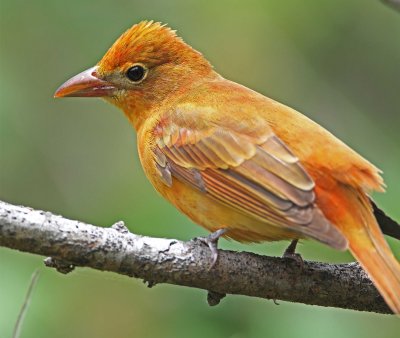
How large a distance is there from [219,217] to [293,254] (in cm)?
40

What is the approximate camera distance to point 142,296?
5.58 m

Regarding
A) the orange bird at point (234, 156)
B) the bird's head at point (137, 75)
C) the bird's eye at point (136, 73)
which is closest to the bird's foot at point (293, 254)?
the orange bird at point (234, 156)

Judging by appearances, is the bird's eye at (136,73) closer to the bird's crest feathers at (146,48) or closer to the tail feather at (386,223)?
the bird's crest feathers at (146,48)

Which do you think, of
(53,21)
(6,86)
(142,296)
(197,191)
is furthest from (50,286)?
(53,21)

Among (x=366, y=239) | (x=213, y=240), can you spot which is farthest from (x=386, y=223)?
(x=213, y=240)

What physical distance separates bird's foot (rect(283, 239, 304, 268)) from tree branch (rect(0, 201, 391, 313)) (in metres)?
0.02

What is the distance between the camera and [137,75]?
604 centimetres

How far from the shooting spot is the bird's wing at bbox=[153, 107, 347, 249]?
15.3ft

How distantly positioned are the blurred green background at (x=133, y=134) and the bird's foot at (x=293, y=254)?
0.44 feet

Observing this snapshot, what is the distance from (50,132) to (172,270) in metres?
3.70

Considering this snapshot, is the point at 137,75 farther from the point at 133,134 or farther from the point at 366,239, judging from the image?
the point at 366,239

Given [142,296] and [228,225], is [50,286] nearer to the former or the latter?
[142,296]

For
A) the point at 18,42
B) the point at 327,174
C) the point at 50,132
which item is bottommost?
the point at 50,132

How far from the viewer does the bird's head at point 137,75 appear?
5.96 metres
